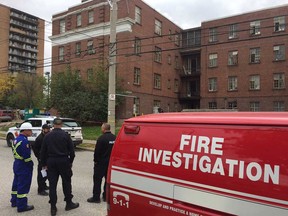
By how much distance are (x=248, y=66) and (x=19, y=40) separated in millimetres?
89285

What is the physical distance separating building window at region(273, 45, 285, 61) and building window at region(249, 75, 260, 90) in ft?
10.00

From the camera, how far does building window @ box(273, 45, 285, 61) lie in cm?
3747

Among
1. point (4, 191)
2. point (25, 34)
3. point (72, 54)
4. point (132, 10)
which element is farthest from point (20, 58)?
point (4, 191)

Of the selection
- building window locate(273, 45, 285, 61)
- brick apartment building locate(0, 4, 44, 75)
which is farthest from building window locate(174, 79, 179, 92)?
brick apartment building locate(0, 4, 44, 75)

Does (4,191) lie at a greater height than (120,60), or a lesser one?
lesser

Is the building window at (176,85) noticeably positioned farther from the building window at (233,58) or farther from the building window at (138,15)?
the building window at (138,15)

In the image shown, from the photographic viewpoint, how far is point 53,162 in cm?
560

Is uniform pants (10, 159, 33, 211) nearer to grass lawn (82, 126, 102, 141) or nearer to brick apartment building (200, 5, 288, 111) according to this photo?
grass lawn (82, 126, 102, 141)

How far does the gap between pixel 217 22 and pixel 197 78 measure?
26.7ft

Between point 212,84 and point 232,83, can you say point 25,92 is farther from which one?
point 232,83

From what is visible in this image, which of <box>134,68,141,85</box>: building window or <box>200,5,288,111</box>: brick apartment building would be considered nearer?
<box>134,68,141,85</box>: building window

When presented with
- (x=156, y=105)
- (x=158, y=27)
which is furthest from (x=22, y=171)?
(x=158, y=27)

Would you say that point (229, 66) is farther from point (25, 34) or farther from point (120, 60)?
point (25, 34)

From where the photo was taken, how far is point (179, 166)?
2.66 metres
